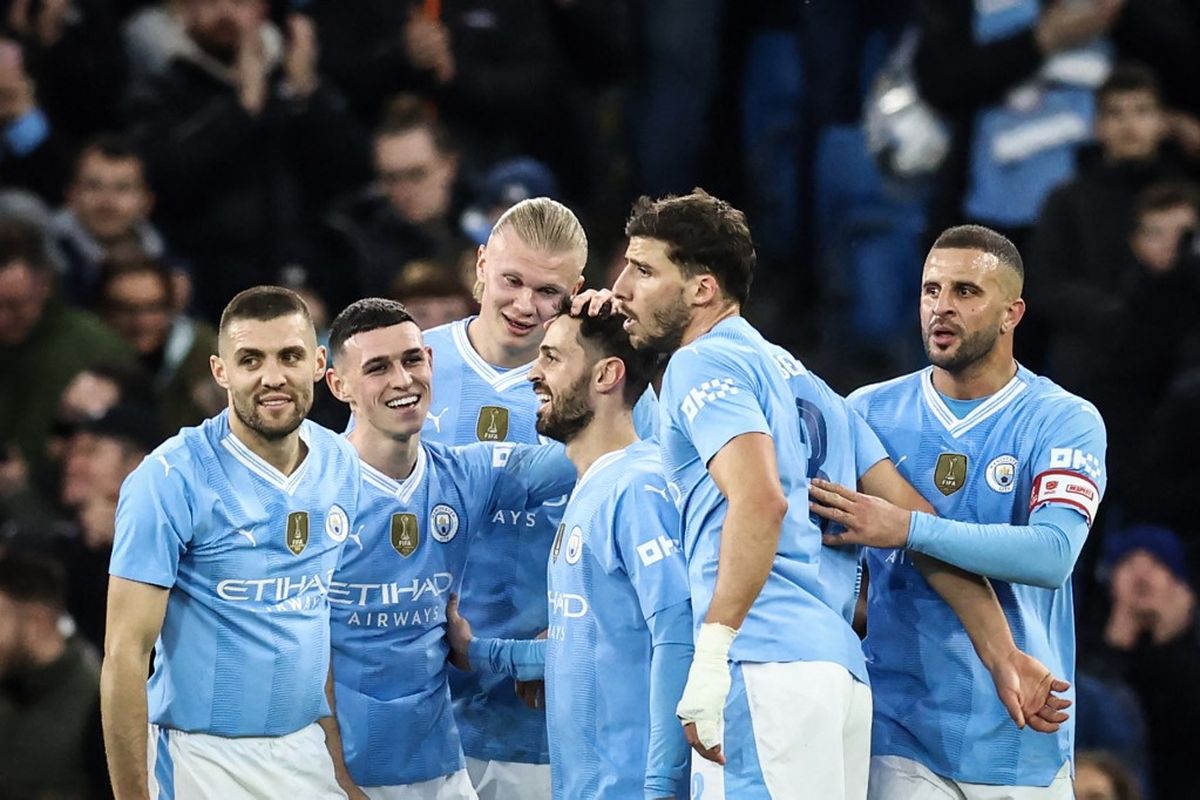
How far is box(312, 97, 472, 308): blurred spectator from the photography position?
11.1m

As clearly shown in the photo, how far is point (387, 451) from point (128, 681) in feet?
4.07

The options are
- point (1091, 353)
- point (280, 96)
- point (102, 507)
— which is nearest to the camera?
point (102, 507)

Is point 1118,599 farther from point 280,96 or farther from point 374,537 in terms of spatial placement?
point 280,96

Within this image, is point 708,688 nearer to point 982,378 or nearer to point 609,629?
point 609,629

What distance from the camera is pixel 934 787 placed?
6766 mm

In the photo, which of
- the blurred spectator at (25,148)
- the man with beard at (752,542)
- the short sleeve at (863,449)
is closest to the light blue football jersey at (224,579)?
the man with beard at (752,542)

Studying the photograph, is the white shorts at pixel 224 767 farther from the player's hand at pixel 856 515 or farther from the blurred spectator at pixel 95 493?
the blurred spectator at pixel 95 493

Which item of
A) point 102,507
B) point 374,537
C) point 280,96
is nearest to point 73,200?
point 280,96

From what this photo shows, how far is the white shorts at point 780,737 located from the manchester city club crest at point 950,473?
0.93m

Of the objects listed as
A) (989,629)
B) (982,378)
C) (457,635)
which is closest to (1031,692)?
(989,629)

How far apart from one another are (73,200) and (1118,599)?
17.8 ft

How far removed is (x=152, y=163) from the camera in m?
11.2

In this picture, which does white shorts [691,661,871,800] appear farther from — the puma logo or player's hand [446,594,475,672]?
the puma logo

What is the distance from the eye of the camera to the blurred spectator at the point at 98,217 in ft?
35.4
